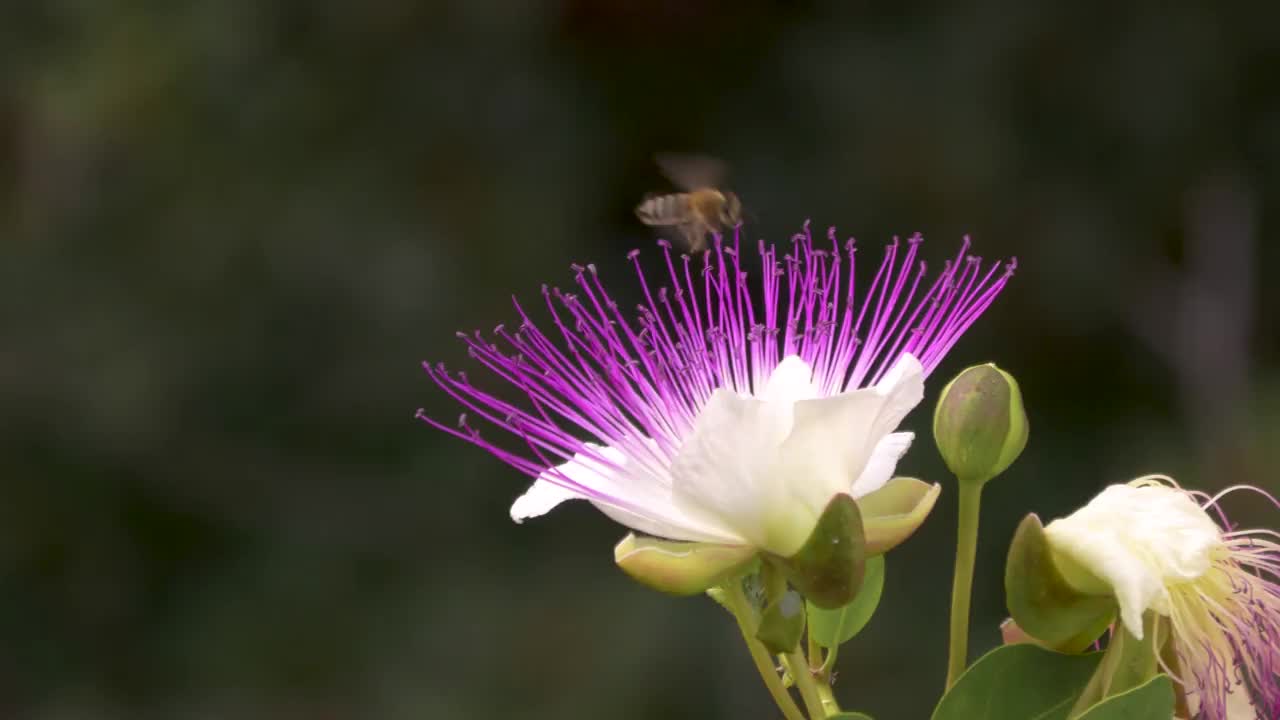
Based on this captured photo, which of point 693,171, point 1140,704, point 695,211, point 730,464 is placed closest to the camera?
point 1140,704

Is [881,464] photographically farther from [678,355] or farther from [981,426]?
[678,355]

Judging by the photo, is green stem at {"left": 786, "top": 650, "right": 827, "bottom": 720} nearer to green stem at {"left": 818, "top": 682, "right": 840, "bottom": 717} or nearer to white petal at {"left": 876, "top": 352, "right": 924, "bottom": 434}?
green stem at {"left": 818, "top": 682, "right": 840, "bottom": 717}

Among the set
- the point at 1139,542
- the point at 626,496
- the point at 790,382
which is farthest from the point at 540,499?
the point at 1139,542

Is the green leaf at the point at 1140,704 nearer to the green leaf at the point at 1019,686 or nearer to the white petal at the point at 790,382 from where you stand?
the green leaf at the point at 1019,686

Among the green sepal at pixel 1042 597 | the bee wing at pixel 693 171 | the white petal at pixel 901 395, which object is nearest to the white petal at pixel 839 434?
the white petal at pixel 901 395

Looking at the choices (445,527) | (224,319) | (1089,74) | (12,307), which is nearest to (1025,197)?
(1089,74)

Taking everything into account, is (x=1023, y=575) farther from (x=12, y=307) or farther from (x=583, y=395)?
(x=12, y=307)

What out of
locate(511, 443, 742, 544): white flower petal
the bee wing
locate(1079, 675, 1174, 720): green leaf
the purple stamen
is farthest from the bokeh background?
locate(1079, 675, 1174, 720): green leaf
